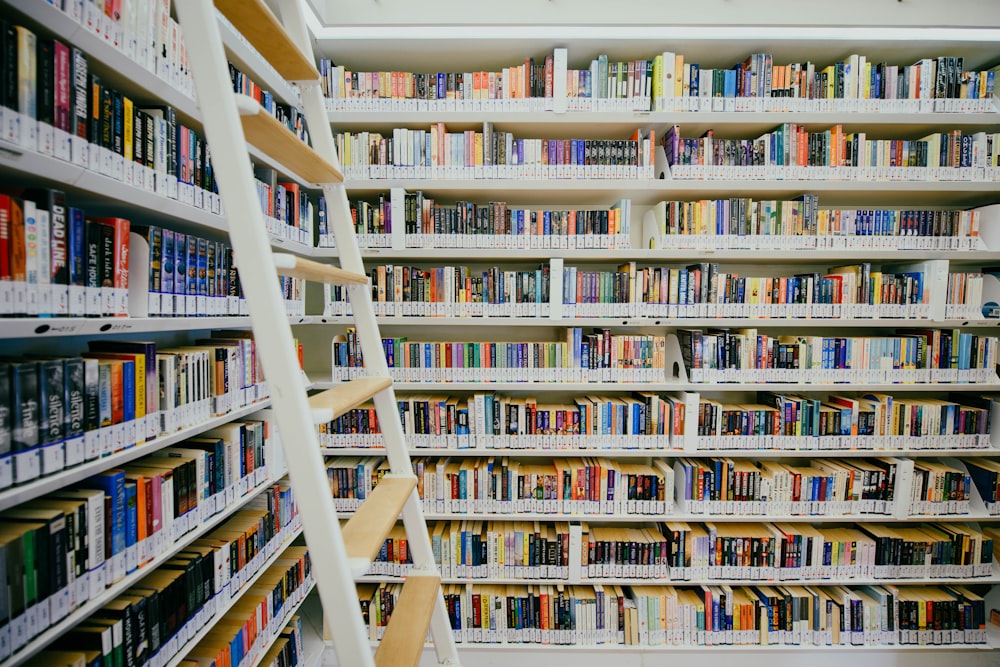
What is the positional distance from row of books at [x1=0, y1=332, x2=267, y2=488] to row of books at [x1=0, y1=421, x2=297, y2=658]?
4.4 inches

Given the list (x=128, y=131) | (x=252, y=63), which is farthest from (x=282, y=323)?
(x=252, y=63)

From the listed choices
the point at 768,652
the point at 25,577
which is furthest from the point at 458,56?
the point at 768,652

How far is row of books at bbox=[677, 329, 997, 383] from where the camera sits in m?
2.15

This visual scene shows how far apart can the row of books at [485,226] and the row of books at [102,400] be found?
961 millimetres

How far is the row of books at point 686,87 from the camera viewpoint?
6.84 feet

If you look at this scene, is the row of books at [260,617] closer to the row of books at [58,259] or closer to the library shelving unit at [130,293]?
the library shelving unit at [130,293]

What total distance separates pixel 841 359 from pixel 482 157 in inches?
85.1

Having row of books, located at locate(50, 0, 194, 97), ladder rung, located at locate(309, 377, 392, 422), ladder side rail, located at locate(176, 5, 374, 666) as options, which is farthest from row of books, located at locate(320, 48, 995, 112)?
ladder rung, located at locate(309, 377, 392, 422)

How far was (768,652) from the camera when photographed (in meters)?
2.21

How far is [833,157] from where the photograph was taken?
2.13 meters

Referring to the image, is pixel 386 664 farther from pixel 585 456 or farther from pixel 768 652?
pixel 768 652

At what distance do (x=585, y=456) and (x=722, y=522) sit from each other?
83 cm

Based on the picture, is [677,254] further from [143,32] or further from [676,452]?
[143,32]

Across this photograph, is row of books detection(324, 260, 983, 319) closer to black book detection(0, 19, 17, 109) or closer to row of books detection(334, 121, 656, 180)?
row of books detection(334, 121, 656, 180)
